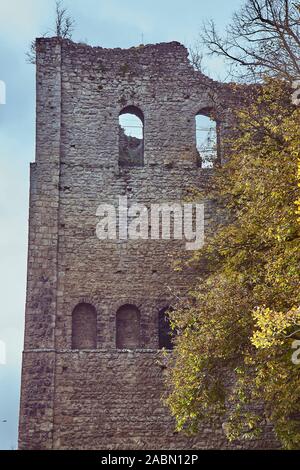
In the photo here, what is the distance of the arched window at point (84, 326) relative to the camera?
19344 millimetres

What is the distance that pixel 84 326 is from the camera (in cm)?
1945

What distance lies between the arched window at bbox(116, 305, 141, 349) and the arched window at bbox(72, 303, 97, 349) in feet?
1.96

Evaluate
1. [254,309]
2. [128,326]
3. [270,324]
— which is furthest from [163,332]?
[270,324]

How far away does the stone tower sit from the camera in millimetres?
18531

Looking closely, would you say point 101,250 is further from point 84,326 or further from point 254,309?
point 254,309

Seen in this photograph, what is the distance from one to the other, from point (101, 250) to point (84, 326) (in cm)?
196

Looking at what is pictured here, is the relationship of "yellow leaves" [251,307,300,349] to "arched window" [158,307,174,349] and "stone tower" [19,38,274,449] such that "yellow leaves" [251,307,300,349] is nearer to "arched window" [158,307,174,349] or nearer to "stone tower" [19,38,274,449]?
"stone tower" [19,38,274,449]

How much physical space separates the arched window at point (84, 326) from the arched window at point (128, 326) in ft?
1.96

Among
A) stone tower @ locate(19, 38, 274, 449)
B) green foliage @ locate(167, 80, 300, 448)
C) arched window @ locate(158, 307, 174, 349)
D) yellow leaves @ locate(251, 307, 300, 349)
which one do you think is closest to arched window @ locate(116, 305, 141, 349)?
stone tower @ locate(19, 38, 274, 449)

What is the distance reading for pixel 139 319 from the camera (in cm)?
1956

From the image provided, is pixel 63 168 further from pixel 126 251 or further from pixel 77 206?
pixel 126 251

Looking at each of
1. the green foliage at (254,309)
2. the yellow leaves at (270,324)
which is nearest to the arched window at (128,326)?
the green foliage at (254,309)

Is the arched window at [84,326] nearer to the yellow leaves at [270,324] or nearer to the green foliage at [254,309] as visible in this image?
the green foliage at [254,309]

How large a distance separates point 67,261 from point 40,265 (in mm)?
681
